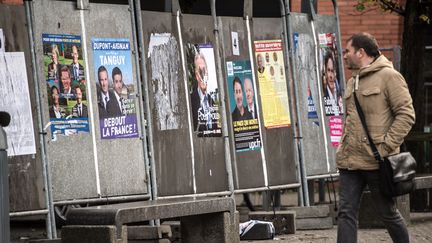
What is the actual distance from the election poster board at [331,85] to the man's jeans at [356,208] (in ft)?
16.2

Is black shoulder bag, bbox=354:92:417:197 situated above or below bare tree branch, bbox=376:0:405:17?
below

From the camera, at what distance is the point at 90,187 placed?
1142cm

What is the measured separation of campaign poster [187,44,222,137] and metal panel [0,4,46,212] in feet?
6.85

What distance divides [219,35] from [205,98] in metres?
0.72

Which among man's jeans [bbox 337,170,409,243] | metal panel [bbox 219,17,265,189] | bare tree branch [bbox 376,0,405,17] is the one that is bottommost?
man's jeans [bbox 337,170,409,243]

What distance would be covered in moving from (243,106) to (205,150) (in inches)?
31.5

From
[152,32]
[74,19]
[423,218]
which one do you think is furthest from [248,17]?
[423,218]

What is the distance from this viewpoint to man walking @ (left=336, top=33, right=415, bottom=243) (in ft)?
30.6

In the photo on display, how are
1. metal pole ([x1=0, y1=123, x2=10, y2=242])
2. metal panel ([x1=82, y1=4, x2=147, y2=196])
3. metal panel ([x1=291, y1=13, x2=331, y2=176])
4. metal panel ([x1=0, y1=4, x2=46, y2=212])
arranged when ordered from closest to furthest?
metal pole ([x1=0, y1=123, x2=10, y2=242])
metal panel ([x1=0, y1=4, x2=46, y2=212])
metal panel ([x1=82, y1=4, x2=147, y2=196])
metal panel ([x1=291, y1=13, x2=331, y2=176])

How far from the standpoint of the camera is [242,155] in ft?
43.2

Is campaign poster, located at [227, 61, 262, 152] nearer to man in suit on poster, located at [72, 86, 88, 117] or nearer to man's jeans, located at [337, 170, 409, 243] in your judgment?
man in suit on poster, located at [72, 86, 88, 117]

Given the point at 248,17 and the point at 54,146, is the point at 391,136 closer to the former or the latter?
the point at 54,146

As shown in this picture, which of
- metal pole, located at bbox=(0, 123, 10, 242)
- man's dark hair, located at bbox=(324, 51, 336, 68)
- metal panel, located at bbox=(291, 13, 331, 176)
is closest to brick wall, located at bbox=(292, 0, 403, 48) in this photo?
man's dark hair, located at bbox=(324, 51, 336, 68)

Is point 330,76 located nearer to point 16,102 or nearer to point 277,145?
point 277,145
